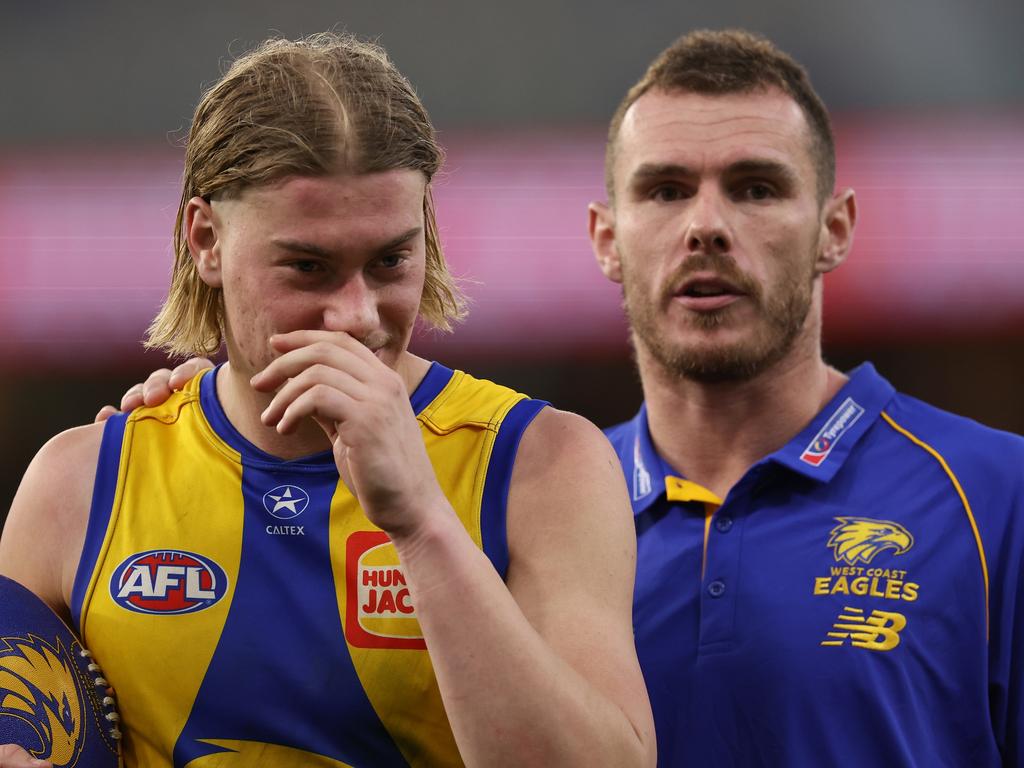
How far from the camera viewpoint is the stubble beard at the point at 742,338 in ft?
10.3

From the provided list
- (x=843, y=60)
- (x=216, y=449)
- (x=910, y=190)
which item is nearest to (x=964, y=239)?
(x=910, y=190)

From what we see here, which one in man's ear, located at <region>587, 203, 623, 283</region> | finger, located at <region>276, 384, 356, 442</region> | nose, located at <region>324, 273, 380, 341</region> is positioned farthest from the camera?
man's ear, located at <region>587, 203, 623, 283</region>

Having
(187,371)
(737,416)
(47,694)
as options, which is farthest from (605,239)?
(47,694)

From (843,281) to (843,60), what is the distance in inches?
48.8

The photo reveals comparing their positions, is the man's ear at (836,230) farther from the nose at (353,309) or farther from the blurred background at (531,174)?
the blurred background at (531,174)

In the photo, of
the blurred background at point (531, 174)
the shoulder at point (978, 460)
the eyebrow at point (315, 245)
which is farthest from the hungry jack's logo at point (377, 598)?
the blurred background at point (531, 174)

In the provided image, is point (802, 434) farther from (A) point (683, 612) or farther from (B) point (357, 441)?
(B) point (357, 441)

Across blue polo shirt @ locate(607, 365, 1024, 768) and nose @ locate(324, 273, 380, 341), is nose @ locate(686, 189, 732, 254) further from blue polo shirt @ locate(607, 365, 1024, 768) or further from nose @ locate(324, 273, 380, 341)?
nose @ locate(324, 273, 380, 341)

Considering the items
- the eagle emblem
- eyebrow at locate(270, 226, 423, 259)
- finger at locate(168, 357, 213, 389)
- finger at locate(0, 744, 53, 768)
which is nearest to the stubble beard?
the eagle emblem

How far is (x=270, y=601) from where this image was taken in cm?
220

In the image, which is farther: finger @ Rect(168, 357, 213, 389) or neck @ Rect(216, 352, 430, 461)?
finger @ Rect(168, 357, 213, 389)

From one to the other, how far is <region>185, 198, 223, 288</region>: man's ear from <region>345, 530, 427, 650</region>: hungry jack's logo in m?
0.49

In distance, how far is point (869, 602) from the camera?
2.84 m

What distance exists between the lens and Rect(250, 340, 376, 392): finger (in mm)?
1977
